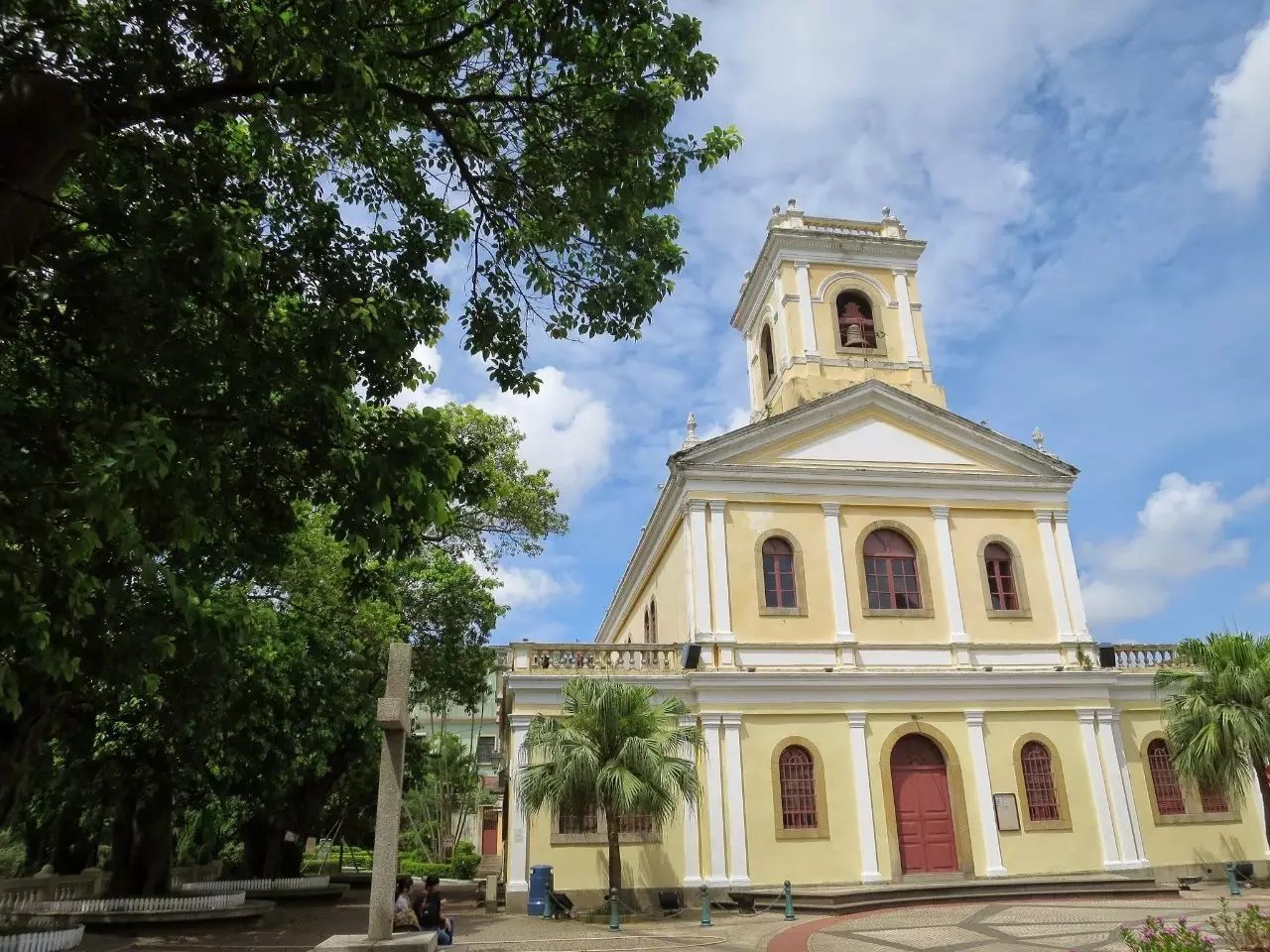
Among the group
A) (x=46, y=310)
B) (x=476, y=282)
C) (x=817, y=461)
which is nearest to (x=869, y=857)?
(x=817, y=461)

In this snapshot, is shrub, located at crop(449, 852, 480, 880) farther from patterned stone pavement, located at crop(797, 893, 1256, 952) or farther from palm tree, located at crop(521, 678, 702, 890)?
patterned stone pavement, located at crop(797, 893, 1256, 952)

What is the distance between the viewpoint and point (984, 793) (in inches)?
736

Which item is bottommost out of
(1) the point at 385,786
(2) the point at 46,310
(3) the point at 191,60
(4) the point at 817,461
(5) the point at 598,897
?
(5) the point at 598,897

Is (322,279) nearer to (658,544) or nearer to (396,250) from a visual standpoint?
(396,250)

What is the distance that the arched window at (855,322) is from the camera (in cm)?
2339

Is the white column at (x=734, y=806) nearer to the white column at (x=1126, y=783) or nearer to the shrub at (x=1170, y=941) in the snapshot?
the white column at (x=1126, y=783)

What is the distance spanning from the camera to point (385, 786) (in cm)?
848

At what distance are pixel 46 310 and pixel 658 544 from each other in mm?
17709

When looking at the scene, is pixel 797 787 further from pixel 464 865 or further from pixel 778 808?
pixel 464 865

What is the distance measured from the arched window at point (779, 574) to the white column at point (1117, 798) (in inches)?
266

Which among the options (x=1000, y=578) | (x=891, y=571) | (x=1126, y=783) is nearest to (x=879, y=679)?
(x=891, y=571)

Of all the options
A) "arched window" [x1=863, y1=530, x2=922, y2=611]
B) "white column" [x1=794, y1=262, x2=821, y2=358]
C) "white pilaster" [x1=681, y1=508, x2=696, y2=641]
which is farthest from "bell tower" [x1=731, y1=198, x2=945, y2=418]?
"white pilaster" [x1=681, y1=508, x2=696, y2=641]

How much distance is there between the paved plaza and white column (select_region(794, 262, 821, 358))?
488 inches

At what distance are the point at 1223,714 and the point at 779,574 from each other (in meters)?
8.20
